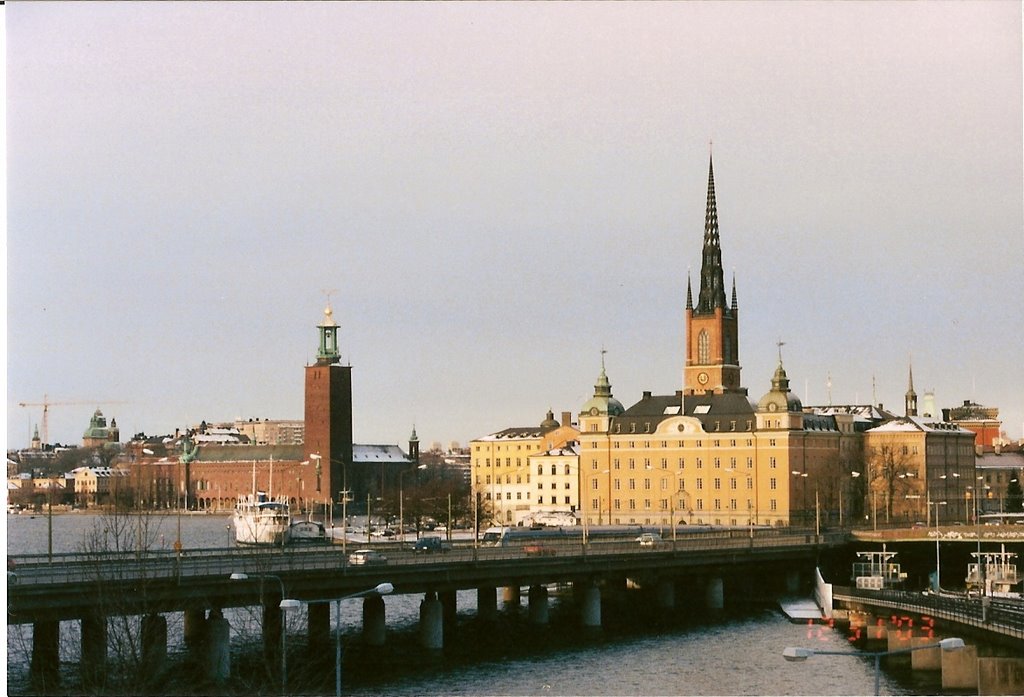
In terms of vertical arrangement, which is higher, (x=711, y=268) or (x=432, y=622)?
(x=711, y=268)

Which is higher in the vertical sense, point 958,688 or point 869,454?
point 869,454

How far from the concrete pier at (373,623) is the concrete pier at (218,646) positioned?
6.35 metres

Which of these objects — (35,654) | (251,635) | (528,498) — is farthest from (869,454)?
(35,654)

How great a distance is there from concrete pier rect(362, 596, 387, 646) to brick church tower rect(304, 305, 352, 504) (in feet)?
270

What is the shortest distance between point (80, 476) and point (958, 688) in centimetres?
13086

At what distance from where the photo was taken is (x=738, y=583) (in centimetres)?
6694

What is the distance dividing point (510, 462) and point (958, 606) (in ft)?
260

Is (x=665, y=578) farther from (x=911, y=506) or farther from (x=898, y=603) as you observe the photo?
(x=911, y=506)

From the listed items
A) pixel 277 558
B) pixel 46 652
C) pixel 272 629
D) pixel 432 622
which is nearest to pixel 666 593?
pixel 432 622

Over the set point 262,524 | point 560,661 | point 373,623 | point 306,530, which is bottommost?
point 560,661

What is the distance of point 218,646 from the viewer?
3931 centimetres

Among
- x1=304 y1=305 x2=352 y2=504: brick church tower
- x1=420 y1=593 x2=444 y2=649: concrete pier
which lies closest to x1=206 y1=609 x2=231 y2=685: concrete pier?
x1=420 y1=593 x2=444 y2=649: concrete pier

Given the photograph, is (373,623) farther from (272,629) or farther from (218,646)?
(218,646)

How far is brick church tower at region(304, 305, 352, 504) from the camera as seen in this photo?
5103 inches
